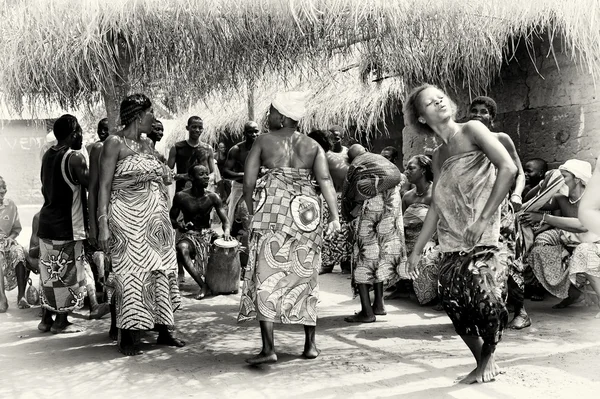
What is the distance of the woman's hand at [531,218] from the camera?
6.28 m

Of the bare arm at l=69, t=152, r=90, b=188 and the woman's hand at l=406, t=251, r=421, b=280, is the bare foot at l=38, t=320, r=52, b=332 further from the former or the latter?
the woman's hand at l=406, t=251, r=421, b=280

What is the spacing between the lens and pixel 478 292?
13.2 ft

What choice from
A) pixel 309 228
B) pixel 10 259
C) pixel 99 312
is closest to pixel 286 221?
pixel 309 228

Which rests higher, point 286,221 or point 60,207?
point 60,207

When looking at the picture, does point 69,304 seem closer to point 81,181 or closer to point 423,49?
point 81,181

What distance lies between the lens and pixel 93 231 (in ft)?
16.8

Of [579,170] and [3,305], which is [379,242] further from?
[3,305]

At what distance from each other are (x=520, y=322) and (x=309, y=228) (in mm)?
2076

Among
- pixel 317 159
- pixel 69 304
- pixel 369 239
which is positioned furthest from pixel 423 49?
pixel 69 304

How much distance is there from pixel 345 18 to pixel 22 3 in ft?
7.93

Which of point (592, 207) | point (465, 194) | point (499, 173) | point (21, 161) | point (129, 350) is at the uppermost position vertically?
point (21, 161)

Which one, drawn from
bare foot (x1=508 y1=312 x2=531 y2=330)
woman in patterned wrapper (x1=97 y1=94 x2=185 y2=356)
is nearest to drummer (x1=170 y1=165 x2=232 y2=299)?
woman in patterned wrapper (x1=97 y1=94 x2=185 y2=356)

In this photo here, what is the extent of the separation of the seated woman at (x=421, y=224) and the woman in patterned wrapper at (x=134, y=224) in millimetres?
2656

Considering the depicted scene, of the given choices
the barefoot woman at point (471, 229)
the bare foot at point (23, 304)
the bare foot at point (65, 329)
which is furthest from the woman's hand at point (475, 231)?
the bare foot at point (23, 304)
